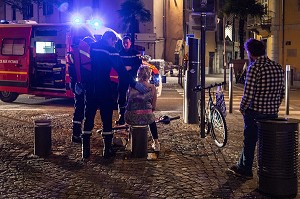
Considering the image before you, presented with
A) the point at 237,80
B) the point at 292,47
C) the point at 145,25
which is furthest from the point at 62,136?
the point at 145,25

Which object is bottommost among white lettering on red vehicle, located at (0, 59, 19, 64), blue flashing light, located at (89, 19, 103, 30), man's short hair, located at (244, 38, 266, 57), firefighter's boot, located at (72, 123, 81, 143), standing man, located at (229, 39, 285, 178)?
firefighter's boot, located at (72, 123, 81, 143)

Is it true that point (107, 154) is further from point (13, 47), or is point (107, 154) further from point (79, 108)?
point (13, 47)

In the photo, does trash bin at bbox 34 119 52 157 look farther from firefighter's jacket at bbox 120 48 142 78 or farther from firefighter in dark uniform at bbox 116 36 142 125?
firefighter's jacket at bbox 120 48 142 78

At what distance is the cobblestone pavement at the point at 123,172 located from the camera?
578 centimetres

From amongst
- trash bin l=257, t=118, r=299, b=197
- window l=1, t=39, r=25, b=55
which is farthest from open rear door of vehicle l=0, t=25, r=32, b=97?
trash bin l=257, t=118, r=299, b=197

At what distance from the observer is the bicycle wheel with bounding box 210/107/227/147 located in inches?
325

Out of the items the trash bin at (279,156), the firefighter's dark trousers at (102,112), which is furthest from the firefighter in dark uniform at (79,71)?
the trash bin at (279,156)

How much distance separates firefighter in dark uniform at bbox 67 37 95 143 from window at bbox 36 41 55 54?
274 inches

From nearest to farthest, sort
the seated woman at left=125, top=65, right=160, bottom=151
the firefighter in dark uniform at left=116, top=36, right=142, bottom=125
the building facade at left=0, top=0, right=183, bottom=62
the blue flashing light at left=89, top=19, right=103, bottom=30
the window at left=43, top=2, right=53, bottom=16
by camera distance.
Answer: the seated woman at left=125, top=65, right=160, bottom=151, the firefighter in dark uniform at left=116, top=36, right=142, bottom=125, the blue flashing light at left=89, top=19, right=103, bottom=30, the building facade at left=0, top=0, right=183, bottom=62, the window at left=43, top=2, right=53, bottom=16

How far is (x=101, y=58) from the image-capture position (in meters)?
7.36

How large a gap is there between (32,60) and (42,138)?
7541mm

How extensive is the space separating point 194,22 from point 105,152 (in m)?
3.31

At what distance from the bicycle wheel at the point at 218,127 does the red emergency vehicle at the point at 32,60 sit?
6.54 metres

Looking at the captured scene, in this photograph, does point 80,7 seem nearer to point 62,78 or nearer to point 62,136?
point 62,78
